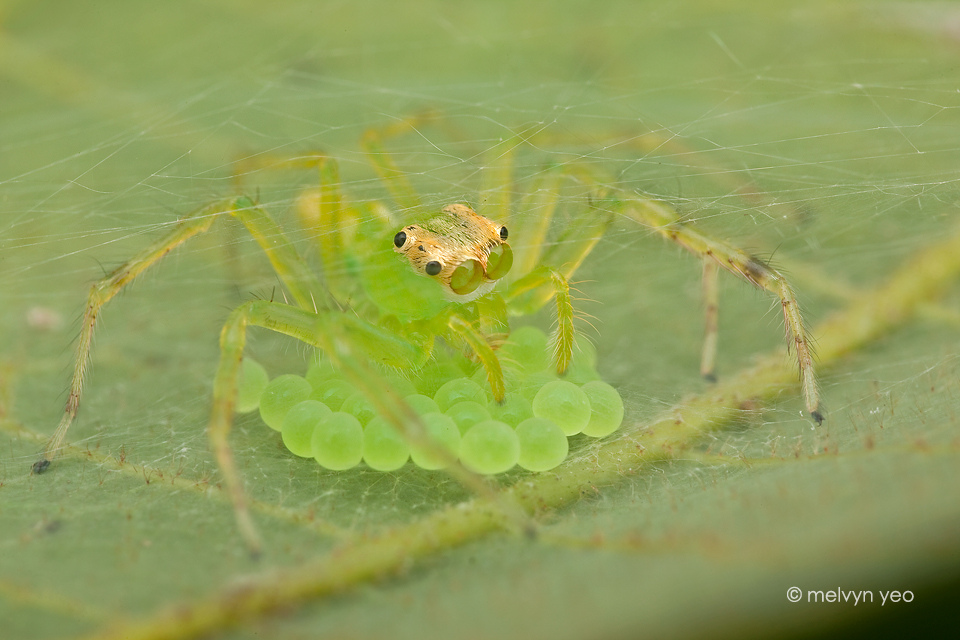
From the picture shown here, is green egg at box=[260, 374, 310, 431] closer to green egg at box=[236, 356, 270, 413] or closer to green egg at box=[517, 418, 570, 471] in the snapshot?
green egg at box=[236, 356, 270, 413]

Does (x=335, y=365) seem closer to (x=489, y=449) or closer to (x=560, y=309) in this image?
(x=489, y=449)

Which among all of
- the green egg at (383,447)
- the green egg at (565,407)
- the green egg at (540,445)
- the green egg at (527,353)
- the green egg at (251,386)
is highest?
Answer: the green egg at (527,353)

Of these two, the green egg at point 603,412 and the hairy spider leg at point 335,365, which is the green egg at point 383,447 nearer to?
the hairy spider leg at point 335,365

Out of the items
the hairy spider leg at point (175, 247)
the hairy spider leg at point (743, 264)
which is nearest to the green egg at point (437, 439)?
the hairy spider leg at point (175, 247)

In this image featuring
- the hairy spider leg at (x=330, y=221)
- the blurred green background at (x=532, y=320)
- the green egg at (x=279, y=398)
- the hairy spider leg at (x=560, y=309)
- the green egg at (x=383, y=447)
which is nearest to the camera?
the blurred green background at (x=532, y=320)

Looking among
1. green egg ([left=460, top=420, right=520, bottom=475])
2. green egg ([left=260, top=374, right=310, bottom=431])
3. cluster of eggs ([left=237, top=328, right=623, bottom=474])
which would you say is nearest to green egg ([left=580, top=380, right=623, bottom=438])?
cluster of eggs ([left=237, top=328, right=623, bottom=474])

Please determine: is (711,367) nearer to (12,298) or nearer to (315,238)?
(315,238)
